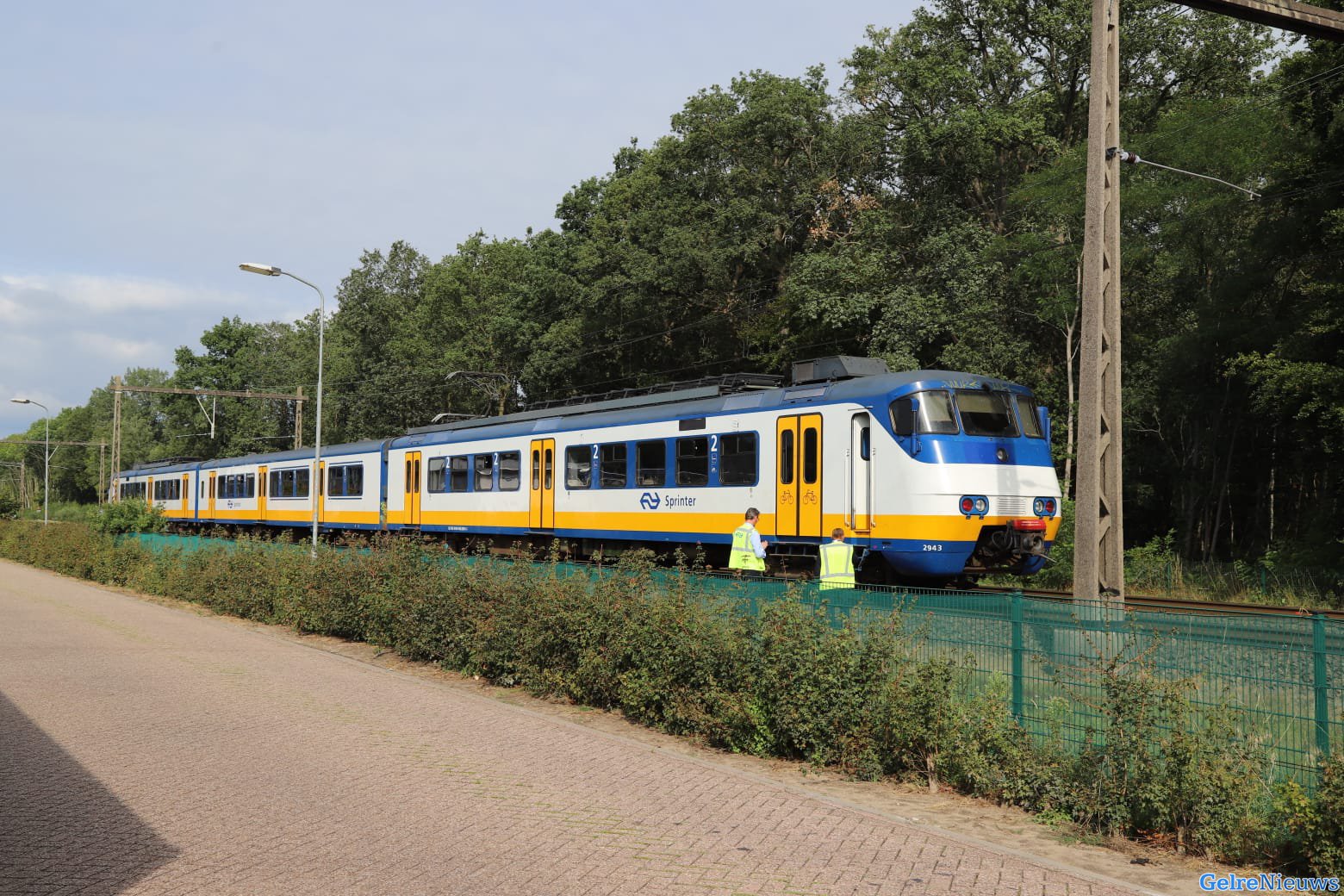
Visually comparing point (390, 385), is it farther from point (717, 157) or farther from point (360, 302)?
point (717, 157)

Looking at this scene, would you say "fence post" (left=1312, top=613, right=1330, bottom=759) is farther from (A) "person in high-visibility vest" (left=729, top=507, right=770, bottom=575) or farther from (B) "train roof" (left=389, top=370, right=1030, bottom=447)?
(B) "train roof" (left=389, top=370, right=1030, bottom=447)

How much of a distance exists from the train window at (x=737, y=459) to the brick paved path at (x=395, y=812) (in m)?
7.17

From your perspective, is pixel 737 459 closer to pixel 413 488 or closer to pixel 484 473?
pixel 484 473

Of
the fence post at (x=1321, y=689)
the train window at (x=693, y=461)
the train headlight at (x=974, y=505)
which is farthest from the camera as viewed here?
the train window at (x=693, y=461)

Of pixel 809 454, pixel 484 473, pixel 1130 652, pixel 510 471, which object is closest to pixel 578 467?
pixel 510 471

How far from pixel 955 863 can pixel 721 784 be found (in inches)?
89.9

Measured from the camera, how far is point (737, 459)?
18.3m

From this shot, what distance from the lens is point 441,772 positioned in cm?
861

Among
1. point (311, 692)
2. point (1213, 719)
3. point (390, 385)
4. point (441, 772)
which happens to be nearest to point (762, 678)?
point (441, 772)

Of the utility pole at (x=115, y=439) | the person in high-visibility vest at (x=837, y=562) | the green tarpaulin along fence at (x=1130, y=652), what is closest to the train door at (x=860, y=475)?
the person in high-visibility vest at (x=837, y=562)

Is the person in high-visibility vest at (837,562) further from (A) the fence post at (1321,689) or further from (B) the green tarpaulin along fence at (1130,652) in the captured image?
(A) the fence post at (1321,689)

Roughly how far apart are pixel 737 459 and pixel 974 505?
410 cm

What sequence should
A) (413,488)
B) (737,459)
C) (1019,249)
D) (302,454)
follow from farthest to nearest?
(302,454)
(1019,249)
(413,488)
(737,459)

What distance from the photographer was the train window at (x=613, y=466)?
21250mm
